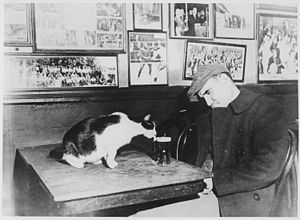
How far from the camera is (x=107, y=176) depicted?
1.08 m

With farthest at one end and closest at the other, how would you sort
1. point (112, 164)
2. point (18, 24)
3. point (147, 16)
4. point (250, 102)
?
1. point (147, 16)
2. point (18, 24)
3. point (250, 102)
4. point (112, 164)

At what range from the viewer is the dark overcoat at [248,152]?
47.3 inches

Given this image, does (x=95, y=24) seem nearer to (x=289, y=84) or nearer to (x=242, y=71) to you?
(x=242, y=71)

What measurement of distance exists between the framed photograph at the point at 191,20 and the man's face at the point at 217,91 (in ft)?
2.01

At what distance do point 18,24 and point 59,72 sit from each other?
0.31 m

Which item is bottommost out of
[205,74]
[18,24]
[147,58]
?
[205,74]

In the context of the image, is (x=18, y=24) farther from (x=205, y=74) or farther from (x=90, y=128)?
(x=205, y=74)

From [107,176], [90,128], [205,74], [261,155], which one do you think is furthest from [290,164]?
[90,128]

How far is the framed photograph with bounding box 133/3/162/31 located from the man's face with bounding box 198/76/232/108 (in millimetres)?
635

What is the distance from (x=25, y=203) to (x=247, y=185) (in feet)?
3.52

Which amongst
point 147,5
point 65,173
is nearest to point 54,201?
point 65,173

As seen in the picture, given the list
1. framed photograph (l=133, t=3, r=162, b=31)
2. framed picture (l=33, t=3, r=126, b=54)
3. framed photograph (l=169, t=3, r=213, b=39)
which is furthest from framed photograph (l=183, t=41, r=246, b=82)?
framed picture (l=33, t=3, r=126, b=54)

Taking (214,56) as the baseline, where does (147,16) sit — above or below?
above

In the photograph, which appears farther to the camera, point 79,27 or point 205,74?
point 79,27
